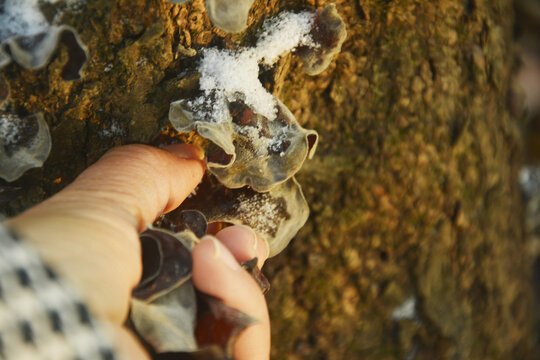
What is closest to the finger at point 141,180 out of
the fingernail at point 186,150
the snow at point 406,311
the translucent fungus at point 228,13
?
the fingernail at point 186,150

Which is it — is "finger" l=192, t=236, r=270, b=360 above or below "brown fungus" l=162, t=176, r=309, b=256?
above

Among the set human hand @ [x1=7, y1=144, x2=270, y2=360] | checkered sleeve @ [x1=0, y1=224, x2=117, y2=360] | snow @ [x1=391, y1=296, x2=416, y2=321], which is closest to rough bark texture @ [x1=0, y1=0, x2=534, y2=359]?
snow @ [x1=391, y1=296, x2=416, y2=321]

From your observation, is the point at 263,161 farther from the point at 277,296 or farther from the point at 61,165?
the point at 277,296

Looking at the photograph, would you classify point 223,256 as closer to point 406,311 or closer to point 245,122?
point 245,122

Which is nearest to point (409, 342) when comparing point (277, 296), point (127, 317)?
point (277, 296)

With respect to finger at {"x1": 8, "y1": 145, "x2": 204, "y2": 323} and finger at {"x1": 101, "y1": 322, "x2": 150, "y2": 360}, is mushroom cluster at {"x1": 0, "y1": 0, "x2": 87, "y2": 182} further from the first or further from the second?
finger at {"x1": 101, "y1": 322, "x2": 150, "y2": 360}

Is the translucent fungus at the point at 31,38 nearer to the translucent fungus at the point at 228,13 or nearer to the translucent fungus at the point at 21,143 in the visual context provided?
the translucent fungus at the point at 21,143
